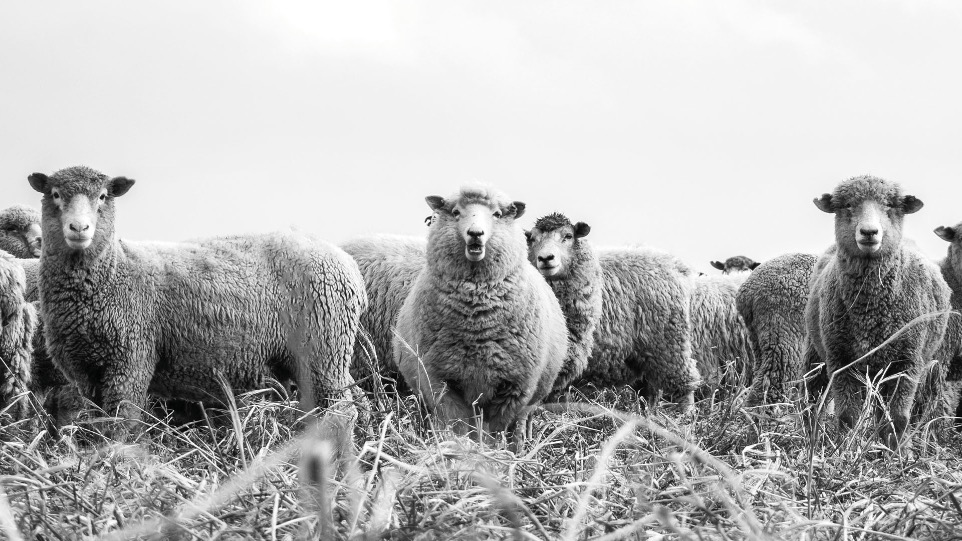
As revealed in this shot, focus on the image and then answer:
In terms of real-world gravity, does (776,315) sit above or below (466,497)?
below

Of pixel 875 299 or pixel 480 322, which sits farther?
pixel 875 299

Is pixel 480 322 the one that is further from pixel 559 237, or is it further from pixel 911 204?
pixel 911 204

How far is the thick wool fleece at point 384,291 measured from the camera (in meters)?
9.19

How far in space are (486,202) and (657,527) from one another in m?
3.99

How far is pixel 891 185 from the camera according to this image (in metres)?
7.43

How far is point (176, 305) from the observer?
7.38 meters

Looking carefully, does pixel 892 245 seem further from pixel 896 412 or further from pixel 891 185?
pixel 896 412

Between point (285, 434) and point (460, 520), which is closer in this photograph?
point (460, 520)

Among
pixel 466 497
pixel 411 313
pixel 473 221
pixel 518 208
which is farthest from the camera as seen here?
pixel 518 208

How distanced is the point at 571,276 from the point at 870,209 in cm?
253

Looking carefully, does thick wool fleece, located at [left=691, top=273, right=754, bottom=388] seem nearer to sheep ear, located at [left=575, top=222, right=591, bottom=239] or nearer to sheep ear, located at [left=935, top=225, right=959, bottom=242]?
sheep ear, located at [left=935, top=225, right=959, bottom=242]

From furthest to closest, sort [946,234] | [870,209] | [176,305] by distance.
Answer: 1. [946,234]
2. [176,305]
3. [870,209]

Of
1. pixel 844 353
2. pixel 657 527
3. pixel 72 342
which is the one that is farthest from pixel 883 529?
pixel 72 342

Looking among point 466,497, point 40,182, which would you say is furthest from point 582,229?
point 466,497
